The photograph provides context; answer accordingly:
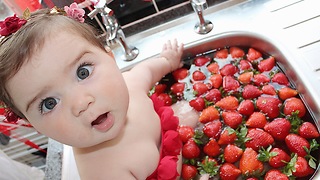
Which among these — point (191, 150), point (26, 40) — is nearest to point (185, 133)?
point (191, 150)

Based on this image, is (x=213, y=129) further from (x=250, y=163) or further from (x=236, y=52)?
(x=236, y=52)

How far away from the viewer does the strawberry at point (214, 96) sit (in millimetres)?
1045

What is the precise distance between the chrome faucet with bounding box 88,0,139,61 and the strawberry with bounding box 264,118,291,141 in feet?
1.57

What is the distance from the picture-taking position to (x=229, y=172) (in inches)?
35.5

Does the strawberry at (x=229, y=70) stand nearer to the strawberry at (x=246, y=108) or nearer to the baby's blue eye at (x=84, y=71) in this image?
the strawberry at (x=246, y=108)

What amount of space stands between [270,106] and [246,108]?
61 mm

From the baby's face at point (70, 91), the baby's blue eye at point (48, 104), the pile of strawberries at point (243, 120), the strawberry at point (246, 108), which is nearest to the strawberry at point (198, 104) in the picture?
the pile of strawberries at point (243, 120)

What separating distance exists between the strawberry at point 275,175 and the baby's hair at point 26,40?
0.49 m

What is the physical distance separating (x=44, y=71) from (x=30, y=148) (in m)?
0.70

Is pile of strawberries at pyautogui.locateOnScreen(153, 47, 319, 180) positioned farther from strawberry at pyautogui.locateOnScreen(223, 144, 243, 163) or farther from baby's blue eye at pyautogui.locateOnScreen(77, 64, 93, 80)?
baby's blue eye at pyautogui.locateOnScreen(77, 64, 93, 80)

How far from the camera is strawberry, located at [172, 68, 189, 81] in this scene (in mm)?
1131

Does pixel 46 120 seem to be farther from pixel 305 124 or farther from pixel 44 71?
pixel 305 124

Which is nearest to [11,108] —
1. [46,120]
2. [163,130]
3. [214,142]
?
[46,120]

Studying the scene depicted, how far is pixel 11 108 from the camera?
0.78 m
